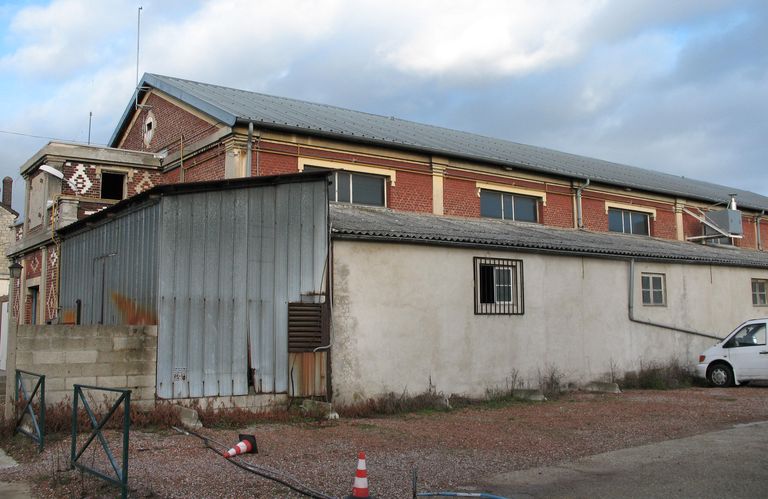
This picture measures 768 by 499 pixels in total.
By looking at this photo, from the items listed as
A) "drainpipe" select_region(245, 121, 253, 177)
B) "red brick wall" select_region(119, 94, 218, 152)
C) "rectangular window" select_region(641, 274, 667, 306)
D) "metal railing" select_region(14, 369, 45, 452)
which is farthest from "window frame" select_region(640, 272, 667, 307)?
"metal railing" select_region(14, 369, 45, 452)

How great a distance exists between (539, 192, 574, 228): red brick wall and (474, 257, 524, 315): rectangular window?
6.16 meters

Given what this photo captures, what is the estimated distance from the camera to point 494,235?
1642 centimetres

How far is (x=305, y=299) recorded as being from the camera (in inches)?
477

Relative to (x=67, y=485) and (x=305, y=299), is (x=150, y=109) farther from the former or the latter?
(x=67, y=485)

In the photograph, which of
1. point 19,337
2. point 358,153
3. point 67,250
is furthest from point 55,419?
point 358,153

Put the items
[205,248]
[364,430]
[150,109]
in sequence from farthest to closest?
[150,109]
[205,248]
[364,430]

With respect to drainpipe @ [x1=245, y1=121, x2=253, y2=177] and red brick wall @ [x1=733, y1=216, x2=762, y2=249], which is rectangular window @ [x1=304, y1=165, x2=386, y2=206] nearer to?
drainpipe @ [x1=245, y1=121, x2=253, y2=177]

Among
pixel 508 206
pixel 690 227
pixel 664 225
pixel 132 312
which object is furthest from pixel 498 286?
pixel 690 227

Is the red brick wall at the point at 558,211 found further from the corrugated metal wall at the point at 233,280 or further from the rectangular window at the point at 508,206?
the corrugated metal wall at the point at 233,280

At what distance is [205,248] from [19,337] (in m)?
3.02

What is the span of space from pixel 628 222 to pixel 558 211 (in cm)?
381

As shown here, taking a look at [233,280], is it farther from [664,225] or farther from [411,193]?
[664,225]

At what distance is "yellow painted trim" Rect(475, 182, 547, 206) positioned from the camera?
19.9 meters

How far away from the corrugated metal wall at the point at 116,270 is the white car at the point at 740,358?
13507mm
